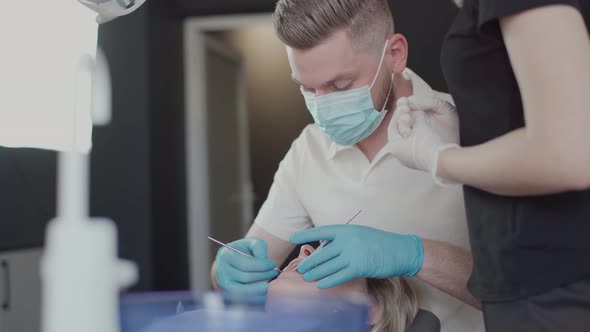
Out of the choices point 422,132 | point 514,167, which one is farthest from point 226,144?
point 514,167

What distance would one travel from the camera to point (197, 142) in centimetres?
425

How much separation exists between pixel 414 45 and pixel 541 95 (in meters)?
3.14

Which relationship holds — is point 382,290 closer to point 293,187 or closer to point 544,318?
point 293,187

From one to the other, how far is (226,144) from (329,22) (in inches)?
140

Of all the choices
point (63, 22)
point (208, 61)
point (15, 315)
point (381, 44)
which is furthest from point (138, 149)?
point (63, 22)

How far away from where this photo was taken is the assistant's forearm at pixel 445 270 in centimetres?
118

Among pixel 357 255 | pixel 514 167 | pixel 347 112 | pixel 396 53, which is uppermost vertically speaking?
pixel 396 53

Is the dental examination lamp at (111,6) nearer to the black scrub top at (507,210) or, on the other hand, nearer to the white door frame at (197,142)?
the black scrub top at (507,210)

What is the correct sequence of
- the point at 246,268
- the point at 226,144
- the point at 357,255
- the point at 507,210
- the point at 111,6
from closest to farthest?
the point at 111,6, the point at 507,210, the point at 357,255, the point at 246,268, the point at 226,144

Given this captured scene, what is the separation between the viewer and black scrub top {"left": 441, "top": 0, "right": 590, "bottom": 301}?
0.82 meters

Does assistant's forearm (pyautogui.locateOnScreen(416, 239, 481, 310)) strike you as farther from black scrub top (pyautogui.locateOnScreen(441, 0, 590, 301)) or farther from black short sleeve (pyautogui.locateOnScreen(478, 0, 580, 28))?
black short sleeve (pyautogui.locateOnScreen(478, 0, 580, 28))

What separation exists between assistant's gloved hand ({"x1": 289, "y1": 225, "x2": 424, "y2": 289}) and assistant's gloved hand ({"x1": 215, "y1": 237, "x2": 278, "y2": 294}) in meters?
0.20

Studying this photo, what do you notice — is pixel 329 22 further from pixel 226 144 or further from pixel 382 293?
pixel 226 144

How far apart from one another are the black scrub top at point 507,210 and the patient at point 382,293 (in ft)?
1.59
